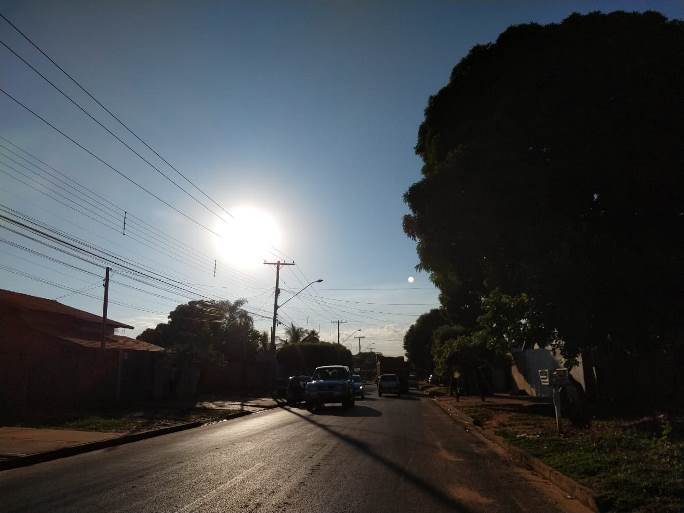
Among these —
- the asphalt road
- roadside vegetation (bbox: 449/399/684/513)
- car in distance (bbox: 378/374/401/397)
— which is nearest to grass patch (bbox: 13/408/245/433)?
the asphalt road

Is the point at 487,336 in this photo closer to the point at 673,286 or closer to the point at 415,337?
the point at 673,286

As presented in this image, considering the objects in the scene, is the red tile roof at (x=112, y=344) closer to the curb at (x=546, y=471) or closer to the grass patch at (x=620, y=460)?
the curb at (x=546, y=471)

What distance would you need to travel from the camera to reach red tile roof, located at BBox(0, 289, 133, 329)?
2897 cm

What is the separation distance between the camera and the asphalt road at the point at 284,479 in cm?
732

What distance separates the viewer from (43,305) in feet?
104

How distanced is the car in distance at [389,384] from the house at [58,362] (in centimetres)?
1939

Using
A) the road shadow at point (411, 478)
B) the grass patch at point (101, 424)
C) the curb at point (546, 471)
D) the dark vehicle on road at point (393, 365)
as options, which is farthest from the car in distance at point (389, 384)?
the road shadow at point (411, 478)

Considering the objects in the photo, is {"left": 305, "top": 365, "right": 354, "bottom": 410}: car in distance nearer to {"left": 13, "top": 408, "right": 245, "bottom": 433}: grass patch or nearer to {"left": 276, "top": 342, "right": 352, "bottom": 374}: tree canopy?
{"left": 13, "top": 408, "right": 245, "bottom": 433}: grass patch

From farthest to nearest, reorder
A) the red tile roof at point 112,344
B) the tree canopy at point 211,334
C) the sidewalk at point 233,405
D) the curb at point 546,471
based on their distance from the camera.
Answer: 1. the tree canopy at point 211,334
2. the red tile roof at point 112,344
3. the sidewalk at point 233,405
4. the curb at point 546,471

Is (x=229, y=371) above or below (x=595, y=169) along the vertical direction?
below

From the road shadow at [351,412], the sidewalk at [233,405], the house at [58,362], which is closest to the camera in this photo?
the house at [58,362]

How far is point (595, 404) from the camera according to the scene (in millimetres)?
18891

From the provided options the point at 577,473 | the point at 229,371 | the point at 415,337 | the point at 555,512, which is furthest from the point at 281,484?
the point at 415,337

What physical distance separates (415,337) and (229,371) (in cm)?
5332
